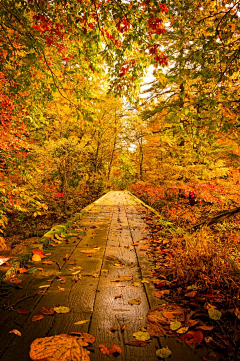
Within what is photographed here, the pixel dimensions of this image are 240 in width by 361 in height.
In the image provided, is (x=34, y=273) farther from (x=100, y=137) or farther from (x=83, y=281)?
(x=100, y=137)

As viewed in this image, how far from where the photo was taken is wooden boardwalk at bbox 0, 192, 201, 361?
1358 mm

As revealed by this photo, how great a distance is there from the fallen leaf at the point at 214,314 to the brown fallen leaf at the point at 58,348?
1.04 meters

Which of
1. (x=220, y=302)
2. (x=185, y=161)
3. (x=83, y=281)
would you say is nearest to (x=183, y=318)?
(x=220, y=302)

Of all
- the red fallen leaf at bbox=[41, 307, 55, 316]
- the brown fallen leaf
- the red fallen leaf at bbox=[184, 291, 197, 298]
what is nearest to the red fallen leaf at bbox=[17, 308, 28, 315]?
the red fallen leaf at bbox=[41, 307, 55, 316]

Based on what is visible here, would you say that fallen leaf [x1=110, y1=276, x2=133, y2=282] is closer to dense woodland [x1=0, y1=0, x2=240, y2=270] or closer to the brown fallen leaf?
the brown fallen leaf

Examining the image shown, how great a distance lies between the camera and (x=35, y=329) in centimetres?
150

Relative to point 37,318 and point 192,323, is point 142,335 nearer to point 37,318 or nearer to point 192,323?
point 192,323

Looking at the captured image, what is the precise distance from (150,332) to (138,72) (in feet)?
12.3

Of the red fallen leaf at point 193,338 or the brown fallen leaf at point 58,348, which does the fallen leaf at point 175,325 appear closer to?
the red fallen leaf at point 193,338

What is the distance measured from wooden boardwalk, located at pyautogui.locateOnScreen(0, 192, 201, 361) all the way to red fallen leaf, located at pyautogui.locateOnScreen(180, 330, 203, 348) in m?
0.04

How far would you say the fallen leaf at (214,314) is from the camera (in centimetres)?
162

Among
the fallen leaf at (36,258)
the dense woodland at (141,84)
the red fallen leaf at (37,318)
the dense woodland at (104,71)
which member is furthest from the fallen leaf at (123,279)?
the dense woodland at (104,71)

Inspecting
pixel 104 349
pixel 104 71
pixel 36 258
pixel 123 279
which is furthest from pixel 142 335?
pixel 104 71

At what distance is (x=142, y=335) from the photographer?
1.46 meters
